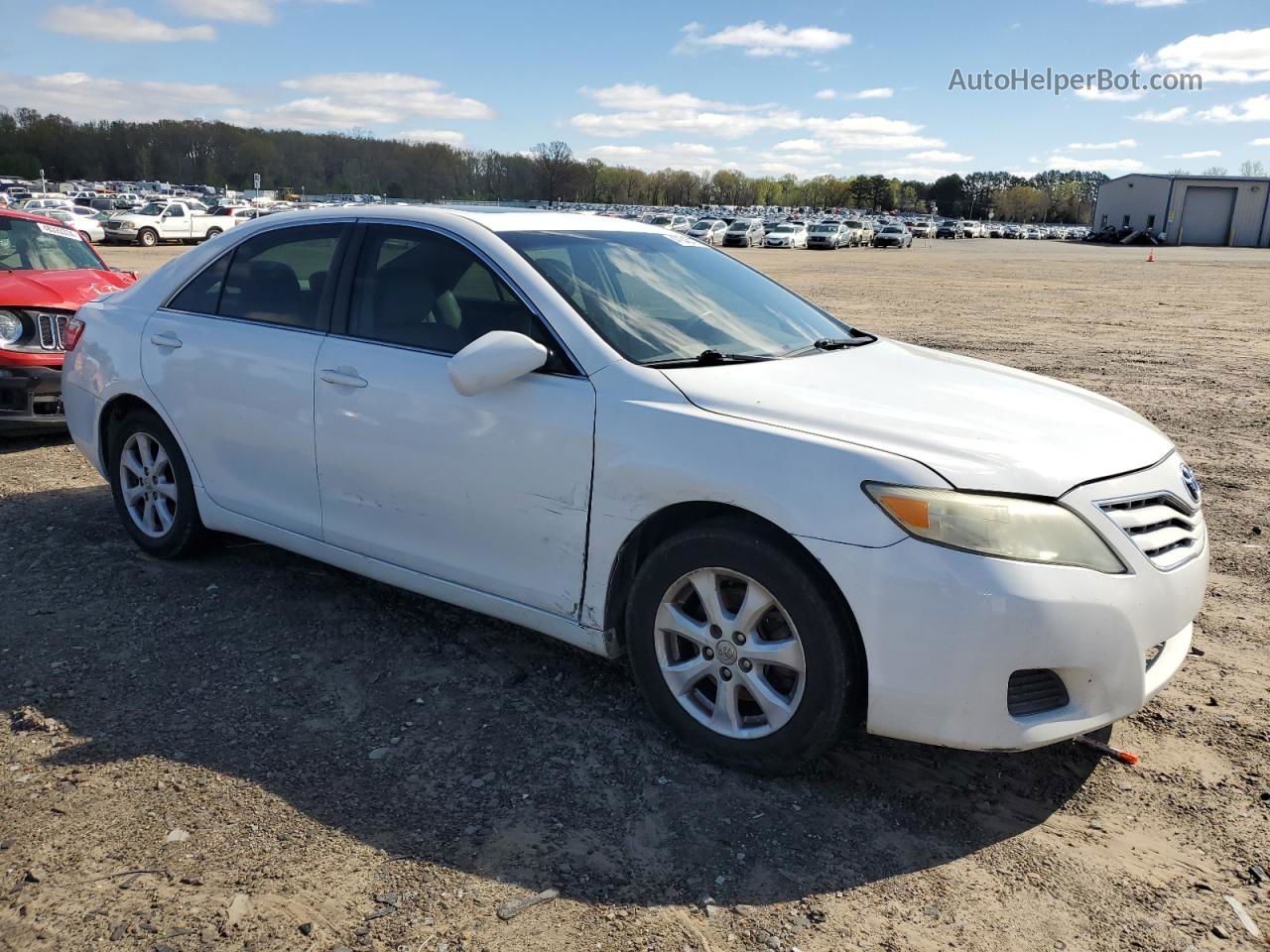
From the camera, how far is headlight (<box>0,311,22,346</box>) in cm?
715

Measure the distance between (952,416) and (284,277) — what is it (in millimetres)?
2887

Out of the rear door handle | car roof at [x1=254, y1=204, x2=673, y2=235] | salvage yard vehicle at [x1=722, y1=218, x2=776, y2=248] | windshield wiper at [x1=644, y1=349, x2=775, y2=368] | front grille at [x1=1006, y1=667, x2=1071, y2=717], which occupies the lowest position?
front grille at [x1=1006, y1=667, x2=1071, y2=717]

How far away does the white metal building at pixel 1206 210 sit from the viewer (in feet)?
283

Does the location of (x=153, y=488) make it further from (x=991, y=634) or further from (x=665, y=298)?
(x=991, y=634)

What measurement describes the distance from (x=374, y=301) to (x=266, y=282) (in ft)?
2.35

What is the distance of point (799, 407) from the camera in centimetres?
313

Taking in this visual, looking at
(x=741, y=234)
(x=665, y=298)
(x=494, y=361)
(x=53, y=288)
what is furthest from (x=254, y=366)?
(x=741, y=234)

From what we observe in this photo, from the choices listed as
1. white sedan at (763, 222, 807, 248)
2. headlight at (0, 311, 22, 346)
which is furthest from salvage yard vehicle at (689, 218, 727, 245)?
headlight at (0, 311, 22, 346)

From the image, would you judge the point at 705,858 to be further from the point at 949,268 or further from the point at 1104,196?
the point at 1104,196

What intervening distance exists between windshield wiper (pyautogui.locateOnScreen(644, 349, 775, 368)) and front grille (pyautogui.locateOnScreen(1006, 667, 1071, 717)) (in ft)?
4.72

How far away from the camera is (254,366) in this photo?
168 inches

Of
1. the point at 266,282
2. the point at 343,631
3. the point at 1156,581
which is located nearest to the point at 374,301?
the point at 266,282

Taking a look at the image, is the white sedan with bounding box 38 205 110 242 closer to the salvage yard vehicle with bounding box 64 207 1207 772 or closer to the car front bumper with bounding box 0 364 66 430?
the car front bumper with bounding box 0 364 66 430

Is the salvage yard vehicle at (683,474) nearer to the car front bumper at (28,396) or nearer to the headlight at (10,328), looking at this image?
the car front bumper at (28,396)
